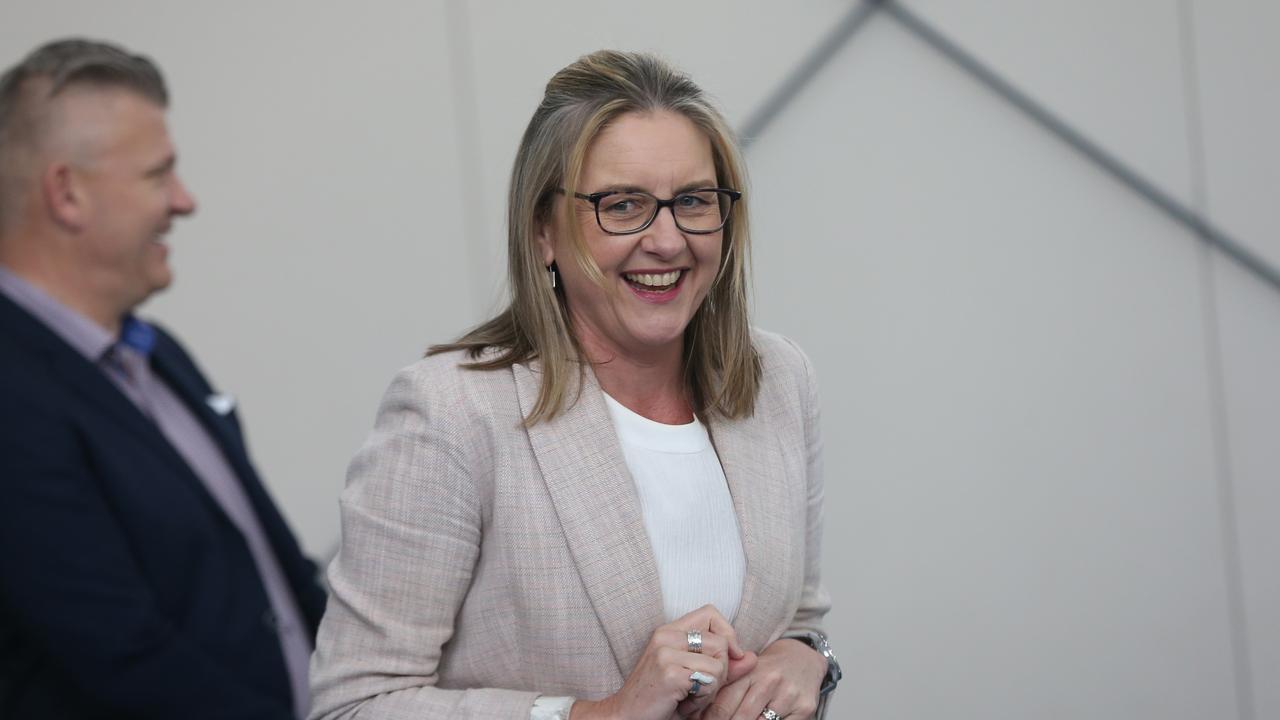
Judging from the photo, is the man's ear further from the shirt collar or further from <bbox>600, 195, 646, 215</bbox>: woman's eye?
<bbox>600, 195, 646, 215</bbox>: woman's eye

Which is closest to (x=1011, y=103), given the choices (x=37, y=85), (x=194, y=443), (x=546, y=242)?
(x=546, y=242)

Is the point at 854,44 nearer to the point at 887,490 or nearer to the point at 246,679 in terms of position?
the point at 887,490

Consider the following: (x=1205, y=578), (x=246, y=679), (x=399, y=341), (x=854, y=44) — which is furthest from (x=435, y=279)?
(x=1205, y=578)

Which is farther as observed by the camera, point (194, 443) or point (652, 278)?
point (194, 443)

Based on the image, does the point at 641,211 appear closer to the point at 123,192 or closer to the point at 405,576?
the point at 405,576

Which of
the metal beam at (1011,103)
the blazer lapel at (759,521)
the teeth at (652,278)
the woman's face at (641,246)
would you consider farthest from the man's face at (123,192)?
the metal beam at (1011,103)

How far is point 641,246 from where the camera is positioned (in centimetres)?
161

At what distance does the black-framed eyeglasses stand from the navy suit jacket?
2.29 feet

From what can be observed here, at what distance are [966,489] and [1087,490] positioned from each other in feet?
1.18

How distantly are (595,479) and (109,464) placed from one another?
0.65 meters

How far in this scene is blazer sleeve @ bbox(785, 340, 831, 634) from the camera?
74.6 inches

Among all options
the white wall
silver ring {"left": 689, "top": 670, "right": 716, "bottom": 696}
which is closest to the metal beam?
the white wall

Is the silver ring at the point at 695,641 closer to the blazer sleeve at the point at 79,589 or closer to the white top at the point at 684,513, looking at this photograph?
the white top at the point at 684,513

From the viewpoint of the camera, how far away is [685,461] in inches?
67.6
